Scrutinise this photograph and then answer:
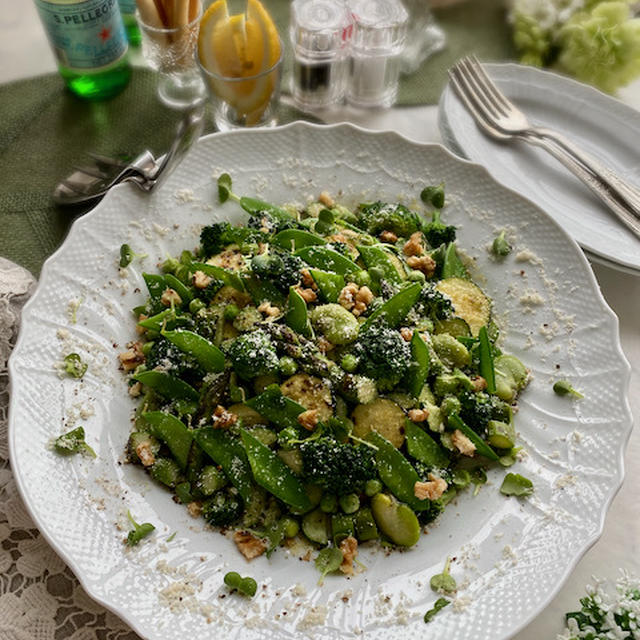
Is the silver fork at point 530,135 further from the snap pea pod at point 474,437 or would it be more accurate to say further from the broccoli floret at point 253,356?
the broccoli floret at point 253,356

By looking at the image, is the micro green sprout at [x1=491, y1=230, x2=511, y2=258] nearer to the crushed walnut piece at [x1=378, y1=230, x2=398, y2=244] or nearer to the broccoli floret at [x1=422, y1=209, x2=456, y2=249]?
the broccoli floret at [x1=422, y1=209, x2=456, y2=249]

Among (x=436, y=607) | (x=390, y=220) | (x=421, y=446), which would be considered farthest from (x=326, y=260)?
(x=436, y=607)

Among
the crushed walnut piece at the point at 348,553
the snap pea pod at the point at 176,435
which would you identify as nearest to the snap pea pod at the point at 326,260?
the snap pea pod at the point at 176,435

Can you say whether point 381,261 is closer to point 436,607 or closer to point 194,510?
point 194,510

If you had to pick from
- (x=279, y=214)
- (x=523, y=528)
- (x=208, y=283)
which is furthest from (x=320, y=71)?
(x=523, y=528)

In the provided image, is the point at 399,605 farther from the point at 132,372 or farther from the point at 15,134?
the point at 15,134
